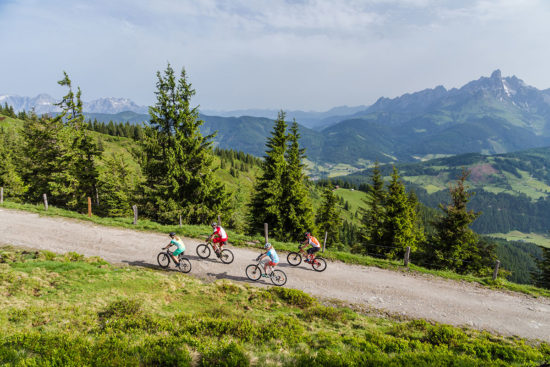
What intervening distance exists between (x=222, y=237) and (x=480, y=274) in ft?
94.0

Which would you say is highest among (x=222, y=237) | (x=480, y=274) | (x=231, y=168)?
(x=231, y=168)

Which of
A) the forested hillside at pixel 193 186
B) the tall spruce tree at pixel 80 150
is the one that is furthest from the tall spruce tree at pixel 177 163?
the tall spruce tree at pixel 80 150

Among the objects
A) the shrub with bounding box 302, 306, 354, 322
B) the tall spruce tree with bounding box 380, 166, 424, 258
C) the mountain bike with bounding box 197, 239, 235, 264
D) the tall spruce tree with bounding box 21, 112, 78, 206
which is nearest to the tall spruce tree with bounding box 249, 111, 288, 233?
the mountain bike with bounding box 197, 239, 235, 264

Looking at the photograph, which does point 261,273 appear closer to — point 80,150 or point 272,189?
point 272,189

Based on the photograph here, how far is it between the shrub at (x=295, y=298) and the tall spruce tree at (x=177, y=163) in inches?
680

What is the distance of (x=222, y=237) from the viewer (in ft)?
60.4

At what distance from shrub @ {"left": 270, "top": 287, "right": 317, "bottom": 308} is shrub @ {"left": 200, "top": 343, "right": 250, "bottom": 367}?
6265 millimetres

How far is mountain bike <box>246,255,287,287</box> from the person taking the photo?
16531 millimetres

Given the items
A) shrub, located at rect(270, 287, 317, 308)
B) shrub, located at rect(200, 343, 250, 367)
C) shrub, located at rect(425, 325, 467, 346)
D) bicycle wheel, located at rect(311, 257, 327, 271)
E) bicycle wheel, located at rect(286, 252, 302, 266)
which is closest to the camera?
shrub, located at rect(200, 343, 250, 367)

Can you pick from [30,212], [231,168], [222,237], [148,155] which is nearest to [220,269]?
[222,237]

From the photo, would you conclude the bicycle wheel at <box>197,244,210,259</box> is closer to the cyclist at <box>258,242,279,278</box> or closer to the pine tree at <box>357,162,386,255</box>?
the cyclist at <box>258,242,279,278</box>

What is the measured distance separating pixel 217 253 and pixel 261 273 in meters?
3.71

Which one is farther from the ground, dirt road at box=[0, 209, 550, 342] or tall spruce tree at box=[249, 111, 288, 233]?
tall spruce tree at box=[249, 111, 288, 233]

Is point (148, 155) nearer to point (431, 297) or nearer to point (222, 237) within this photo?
point (222, 237)
